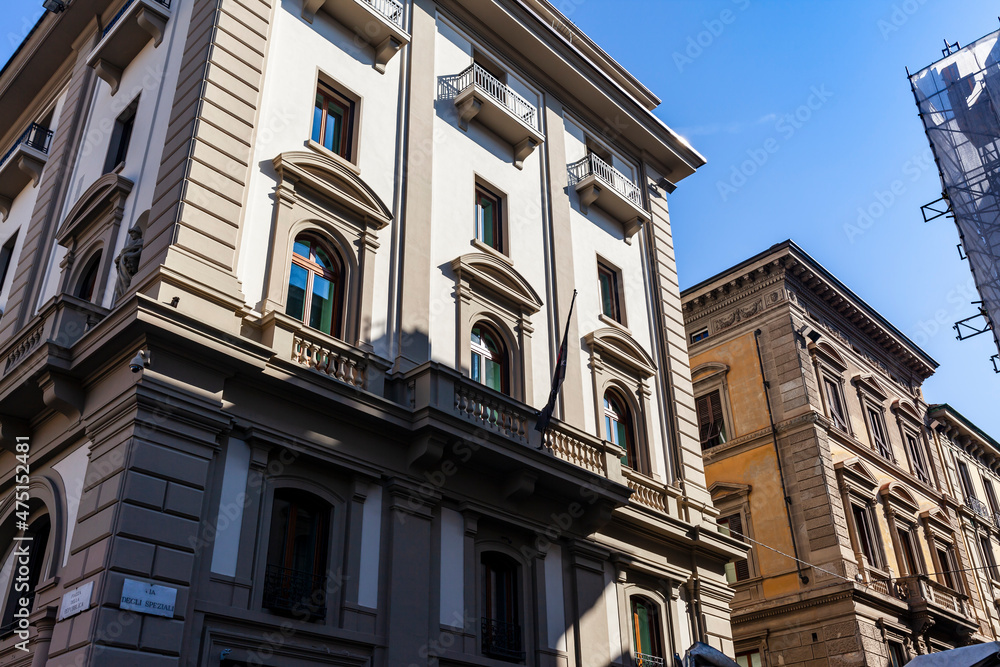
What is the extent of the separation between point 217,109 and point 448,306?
5.54 m

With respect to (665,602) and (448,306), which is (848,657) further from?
(448,306)

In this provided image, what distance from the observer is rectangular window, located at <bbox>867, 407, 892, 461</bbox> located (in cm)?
3338

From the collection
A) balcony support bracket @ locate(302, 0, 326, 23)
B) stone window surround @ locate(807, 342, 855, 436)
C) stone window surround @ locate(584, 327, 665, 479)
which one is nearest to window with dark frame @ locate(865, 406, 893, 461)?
stone window surround @ locate(807, 342, 855, 436)

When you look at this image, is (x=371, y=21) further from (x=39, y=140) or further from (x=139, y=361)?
(x=139, y=361)

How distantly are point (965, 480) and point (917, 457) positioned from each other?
18.5 feet

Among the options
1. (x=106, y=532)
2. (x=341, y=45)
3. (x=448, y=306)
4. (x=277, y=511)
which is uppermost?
(x=341, y=45)

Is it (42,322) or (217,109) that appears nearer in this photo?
(42,322)

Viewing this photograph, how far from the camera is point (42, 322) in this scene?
46.0 ft

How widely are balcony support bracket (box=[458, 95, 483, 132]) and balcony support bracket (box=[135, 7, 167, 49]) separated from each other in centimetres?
639

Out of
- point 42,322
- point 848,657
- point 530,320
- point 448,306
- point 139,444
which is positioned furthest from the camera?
point 848,657

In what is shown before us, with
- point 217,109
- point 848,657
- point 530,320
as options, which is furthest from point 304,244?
point 848,657

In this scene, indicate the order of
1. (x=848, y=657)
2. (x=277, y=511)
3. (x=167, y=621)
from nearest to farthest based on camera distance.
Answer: (x=167, y=621)
(x=277, y=511)
(x=848, y=657)

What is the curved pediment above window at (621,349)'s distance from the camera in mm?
20328

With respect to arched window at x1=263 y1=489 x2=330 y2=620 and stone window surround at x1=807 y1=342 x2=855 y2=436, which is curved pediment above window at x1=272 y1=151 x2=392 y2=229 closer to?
arched window at x1=263 y1=489 x2=330 y2=620
